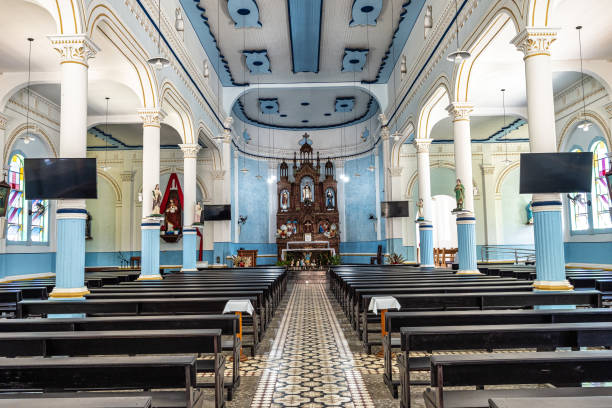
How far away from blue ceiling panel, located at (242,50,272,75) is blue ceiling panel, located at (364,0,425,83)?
4.14 m

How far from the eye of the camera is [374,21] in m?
13.2

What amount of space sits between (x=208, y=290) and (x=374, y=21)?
32.3 ft

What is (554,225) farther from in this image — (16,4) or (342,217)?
(342,217)

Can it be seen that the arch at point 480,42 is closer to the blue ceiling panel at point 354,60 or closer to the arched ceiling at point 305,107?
the blue ceiling panel at point 354,60

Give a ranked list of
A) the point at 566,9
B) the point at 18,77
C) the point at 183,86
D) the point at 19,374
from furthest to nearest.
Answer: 1. the point at 183,86
2. the point at 18,77
3. the point at 566,9
4. the point at 19,374

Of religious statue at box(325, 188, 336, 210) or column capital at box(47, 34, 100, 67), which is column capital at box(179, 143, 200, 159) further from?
religious statue at box(325, 188, 336, 210)

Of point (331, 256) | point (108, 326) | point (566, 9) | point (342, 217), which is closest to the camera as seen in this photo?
point (108, 326)

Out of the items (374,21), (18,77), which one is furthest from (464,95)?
(18,77)

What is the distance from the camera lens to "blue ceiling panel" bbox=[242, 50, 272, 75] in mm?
→ 15145

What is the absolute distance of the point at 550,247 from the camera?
6629 millimetres

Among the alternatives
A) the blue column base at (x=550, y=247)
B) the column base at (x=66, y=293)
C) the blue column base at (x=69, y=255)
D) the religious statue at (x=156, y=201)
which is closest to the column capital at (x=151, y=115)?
the religious statue at (x=156, y=201)

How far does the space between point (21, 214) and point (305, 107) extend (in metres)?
12.5

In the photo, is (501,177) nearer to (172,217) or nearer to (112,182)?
(172,217)

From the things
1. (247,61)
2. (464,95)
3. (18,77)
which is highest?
(247,61)
